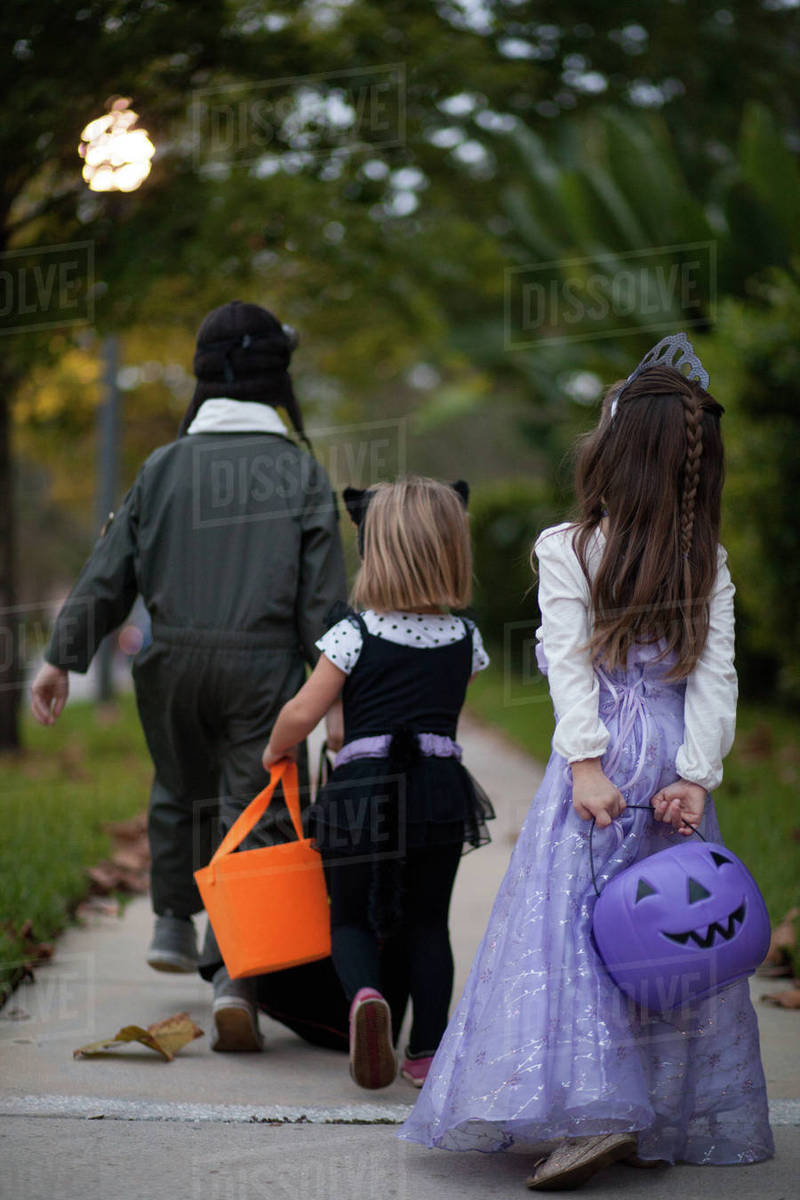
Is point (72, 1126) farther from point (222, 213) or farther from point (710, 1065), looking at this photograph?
point (222, 213)

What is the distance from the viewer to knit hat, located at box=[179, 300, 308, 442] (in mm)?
3922

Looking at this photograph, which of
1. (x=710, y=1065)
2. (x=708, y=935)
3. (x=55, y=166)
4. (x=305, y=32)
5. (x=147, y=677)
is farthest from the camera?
(x=305, y=32)

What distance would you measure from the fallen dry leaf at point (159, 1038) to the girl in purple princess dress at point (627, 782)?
92 cm

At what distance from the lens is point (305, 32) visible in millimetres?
8711

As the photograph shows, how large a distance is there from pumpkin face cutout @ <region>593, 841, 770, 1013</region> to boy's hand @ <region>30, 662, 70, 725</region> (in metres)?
1.92

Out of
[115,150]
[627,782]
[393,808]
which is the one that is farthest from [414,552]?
[115,150]

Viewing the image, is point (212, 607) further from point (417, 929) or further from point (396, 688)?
point (417, 929)

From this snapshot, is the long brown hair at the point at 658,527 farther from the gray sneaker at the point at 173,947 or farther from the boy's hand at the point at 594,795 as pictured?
the gray sneaker at the point at 173,947

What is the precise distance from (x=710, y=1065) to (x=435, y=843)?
870 millimetres

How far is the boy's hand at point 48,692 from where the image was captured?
390 centimetres

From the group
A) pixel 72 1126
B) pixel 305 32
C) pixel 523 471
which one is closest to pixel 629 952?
pixel 72 1126

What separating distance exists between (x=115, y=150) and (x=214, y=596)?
466cm

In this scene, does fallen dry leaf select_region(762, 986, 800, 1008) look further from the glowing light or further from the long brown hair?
the glowing light

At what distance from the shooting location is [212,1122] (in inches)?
119
